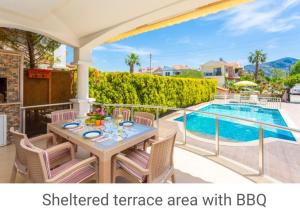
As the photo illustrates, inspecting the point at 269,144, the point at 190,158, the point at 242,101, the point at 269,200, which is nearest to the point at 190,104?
the point at 242,101

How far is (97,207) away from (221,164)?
2.65 meters

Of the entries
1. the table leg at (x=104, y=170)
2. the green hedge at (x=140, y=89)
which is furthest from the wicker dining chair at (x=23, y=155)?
the green hedge at (x=140, y=89)

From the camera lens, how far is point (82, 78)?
5.45 m

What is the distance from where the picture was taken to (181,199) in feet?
5.60

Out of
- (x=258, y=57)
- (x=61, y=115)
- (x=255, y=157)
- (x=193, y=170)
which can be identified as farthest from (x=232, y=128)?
(x=258, y=57)

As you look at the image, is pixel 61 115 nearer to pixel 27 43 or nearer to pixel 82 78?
pixel 82 78

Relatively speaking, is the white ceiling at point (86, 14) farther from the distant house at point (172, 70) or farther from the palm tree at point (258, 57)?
the distant house at point (172, 70)

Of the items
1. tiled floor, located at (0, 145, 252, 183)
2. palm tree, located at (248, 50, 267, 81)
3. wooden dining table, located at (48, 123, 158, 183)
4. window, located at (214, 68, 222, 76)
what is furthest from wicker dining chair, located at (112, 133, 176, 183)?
window, located at (214, 68, 222, 76)

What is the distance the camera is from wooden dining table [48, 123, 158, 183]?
2.20m

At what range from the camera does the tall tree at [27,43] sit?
20.8 feet

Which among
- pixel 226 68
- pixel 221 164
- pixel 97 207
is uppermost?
pixel 226 68

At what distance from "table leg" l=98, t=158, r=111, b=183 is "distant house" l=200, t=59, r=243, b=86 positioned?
115 feet

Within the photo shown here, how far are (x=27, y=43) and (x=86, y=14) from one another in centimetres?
419

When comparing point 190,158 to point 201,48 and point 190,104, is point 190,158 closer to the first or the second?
point 190,104
